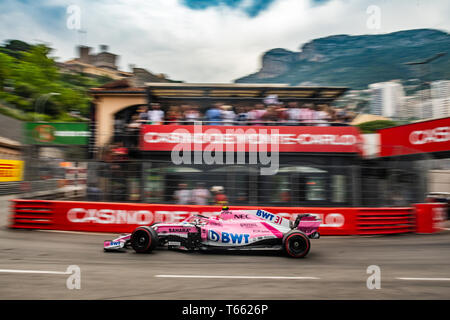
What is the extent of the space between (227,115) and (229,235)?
17.7 ft

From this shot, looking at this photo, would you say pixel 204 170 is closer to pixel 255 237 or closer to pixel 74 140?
pixel 255 237

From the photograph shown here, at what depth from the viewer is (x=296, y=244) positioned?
6410 millimetres

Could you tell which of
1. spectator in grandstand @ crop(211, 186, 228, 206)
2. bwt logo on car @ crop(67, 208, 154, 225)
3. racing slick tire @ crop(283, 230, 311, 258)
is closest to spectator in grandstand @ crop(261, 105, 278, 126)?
spectator in grandstand @ crop(211, 186, 228, 206)

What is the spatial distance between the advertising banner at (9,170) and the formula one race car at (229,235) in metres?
14.7

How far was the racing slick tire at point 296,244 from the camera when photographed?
636 cm

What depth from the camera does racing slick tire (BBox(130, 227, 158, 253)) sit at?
646cm

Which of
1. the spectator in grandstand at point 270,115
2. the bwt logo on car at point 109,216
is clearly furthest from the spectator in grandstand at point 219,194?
the spectator in grandstand at point 270,115

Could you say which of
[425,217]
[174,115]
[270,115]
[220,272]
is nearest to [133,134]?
[174,115]

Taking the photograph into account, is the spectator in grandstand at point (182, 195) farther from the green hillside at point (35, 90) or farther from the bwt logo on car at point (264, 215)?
the green hillside at point (35, 90)

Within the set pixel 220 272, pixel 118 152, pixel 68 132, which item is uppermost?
pixel 68 132

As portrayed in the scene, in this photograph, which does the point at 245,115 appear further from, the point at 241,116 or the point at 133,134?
the point at 133,134

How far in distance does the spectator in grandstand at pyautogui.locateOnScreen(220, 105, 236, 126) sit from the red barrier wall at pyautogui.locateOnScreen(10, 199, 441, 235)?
10.1 ft

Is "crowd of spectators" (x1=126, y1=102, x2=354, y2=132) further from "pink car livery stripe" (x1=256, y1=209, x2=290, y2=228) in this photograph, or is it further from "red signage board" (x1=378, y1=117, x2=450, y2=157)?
"pink car livery stripe" (x1=256, y1=209, x2=290, y2=228)

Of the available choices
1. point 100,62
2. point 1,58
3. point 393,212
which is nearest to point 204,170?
point 393,212
